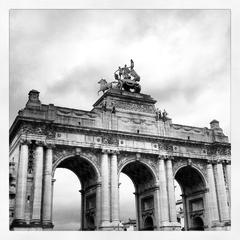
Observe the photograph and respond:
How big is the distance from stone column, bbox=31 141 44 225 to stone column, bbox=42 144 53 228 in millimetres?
612

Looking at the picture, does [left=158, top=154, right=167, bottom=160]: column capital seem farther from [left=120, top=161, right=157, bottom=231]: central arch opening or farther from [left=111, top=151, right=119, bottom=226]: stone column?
[left=111, top=151, right=119, bottom=226]: stone column

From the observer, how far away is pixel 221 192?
3975 cm

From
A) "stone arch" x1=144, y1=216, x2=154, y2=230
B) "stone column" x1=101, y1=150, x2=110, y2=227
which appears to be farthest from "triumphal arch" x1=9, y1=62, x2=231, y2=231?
"stone arch" x1=144, y1=216, x2=154, y2=230

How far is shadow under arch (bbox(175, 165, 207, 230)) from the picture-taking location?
40.5m

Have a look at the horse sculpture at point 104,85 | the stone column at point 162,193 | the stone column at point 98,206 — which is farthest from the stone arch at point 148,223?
the horse sculpture at point 104,85

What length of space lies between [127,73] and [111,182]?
12.4 metres

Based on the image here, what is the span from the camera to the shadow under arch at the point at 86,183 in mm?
35062

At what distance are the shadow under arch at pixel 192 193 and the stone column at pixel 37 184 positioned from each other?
47.7ft

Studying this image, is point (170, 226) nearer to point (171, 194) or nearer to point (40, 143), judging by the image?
point (171, 194)

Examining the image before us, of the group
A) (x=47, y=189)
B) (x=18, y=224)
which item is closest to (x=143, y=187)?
(x=47, y=189)

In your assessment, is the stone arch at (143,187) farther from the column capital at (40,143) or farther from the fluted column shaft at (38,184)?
the fluted column shaft at (38,184)
